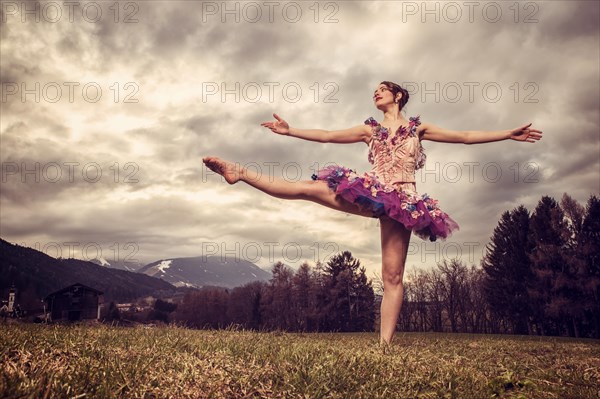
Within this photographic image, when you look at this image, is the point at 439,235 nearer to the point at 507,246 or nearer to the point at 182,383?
the point at 182,383

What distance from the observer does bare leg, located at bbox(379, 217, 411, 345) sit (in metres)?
4.79

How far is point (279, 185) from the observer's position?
4117 mm

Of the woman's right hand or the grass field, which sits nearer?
the grass field

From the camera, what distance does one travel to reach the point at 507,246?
50.6 metres

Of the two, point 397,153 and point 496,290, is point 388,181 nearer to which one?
point 397,153

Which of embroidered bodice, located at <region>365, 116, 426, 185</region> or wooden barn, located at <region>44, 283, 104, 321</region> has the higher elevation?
embroidered bodice, located at <region>365, 116, 426, 185</region>

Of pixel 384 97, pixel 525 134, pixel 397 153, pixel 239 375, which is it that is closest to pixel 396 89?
pixel 384 97

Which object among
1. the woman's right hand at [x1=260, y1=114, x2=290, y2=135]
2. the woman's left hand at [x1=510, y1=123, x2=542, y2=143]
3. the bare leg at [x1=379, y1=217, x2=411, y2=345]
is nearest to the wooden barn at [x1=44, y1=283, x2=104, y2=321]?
the woman's right hand at [x1=260, y1=114, x2=290, y2=135]

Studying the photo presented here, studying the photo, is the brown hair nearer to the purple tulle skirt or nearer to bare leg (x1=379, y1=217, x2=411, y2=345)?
the purple tulle skirt

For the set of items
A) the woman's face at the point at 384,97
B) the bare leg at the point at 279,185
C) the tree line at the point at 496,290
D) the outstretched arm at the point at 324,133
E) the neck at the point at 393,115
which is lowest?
the tree line at the point at 496,290

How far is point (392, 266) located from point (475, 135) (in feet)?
7.00

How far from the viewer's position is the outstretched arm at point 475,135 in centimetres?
503

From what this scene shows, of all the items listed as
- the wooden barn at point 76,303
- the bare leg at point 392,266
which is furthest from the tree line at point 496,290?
the bare leg at point 392,266

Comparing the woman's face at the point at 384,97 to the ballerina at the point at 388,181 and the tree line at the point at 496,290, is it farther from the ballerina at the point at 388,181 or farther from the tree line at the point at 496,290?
the tree line at the point at 496,290
